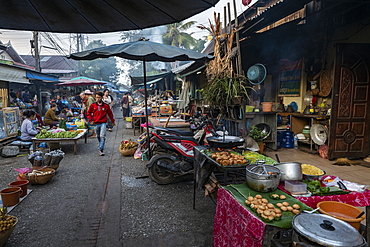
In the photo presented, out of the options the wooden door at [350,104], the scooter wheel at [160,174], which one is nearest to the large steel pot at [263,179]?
the scooter wheel at [160,174]

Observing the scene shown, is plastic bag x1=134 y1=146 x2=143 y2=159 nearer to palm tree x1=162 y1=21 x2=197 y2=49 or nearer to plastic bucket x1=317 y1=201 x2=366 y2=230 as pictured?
plastic bucket x1=317 y1=201 x2=366 y2=230

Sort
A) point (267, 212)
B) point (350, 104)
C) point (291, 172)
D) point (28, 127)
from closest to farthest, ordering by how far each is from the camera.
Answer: point (267, 212)
point (291, 172)
point (350, 104)
point (28, 127)

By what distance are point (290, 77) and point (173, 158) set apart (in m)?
5.64

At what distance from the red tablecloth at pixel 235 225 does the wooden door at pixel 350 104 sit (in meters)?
5.10

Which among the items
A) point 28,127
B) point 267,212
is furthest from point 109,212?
point 28,127

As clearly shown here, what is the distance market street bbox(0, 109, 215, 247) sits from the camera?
3355 mm

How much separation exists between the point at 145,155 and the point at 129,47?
324cm

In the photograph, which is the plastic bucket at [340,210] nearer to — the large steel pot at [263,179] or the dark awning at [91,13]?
the large steel pot at [263,179]

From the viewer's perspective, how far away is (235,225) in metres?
2.37

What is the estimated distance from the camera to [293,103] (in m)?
8.46

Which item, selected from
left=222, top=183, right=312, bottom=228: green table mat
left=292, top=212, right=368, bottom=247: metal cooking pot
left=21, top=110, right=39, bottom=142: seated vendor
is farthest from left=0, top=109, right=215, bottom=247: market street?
left=21, top=110, right=39, bottom=142: seated vendor

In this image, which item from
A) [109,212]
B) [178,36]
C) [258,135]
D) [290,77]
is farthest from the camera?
[178,36]

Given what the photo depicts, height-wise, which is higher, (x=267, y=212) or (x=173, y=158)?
(x=267, y=212)

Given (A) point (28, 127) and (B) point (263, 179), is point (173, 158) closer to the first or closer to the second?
(B) point (263, 179)
